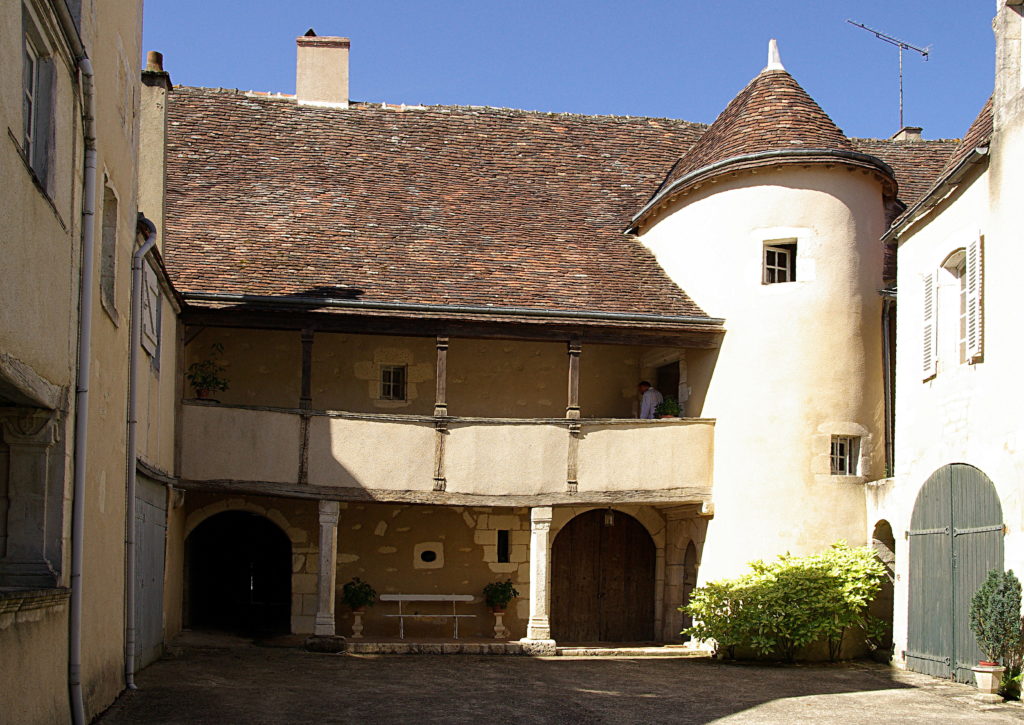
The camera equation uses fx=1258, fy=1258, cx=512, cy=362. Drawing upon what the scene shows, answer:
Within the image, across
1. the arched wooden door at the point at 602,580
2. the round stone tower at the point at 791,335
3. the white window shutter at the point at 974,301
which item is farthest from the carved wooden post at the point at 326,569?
the white window shutter at the point at 974,301

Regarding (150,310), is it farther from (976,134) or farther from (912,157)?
(912,157)

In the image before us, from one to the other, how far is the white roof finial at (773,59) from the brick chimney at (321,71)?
6378 millimetres

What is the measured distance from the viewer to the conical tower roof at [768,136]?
586 inches

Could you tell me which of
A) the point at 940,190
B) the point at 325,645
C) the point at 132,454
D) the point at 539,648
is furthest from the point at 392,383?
the point at 940,190

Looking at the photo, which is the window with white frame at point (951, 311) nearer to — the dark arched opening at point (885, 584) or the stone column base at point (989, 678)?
the dark arched opening at point (885, 584)

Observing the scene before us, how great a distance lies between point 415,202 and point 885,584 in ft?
25.4

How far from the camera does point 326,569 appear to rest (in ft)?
46.8

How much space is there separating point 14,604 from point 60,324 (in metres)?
1.82

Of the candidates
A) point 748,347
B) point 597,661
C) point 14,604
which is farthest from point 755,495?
point 14,604

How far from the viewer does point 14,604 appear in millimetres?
6230

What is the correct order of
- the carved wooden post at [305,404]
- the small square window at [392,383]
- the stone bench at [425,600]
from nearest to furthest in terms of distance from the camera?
the carved wooden post at [305,404] < the stone bench at [425,600] < the small square window at [392,383]

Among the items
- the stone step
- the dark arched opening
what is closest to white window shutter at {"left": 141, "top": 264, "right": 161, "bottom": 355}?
the stone step

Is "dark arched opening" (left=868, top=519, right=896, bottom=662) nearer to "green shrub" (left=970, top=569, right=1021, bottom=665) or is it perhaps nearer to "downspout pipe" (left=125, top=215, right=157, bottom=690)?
"green shrub" (left=970, top=569, right=1021, bottom=665)

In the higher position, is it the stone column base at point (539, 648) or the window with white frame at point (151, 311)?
the window with white frame at point (151, 311)
